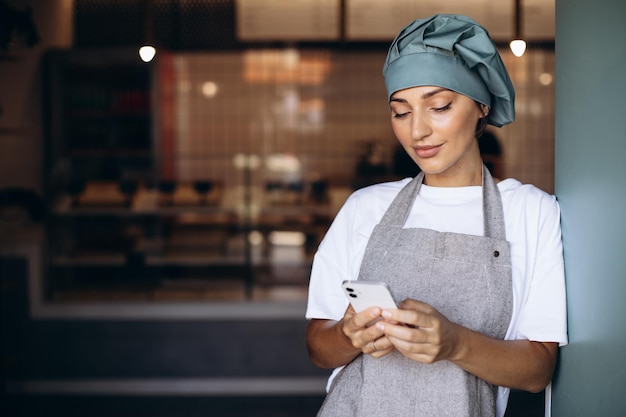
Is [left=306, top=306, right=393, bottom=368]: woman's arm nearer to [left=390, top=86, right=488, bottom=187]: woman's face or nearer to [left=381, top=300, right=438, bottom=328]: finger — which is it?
[left=381, top=300, right=438, bottom=328]: finger

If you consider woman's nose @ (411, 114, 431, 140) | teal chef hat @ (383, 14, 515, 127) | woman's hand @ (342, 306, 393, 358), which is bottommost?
woman's hand @ (342, 306, 393, 358)

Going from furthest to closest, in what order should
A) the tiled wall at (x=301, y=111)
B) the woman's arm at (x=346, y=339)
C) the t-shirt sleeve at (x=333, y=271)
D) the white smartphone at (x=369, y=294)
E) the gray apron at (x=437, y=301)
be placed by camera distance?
the tiled wall at (x=301, y=111)
the t-shirt sleeve at (x=333, y=271)
the gray apron at (x=437, y=301)
the woman's arm at (x=346, y=339)
the white smartphone at (x=369, y=294)

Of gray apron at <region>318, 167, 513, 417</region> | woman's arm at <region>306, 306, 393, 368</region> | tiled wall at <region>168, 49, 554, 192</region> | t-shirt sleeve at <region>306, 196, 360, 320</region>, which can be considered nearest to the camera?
woman's arm at <region>306, 306, 393, 368</region>

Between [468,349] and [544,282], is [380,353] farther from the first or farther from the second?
[544,282]

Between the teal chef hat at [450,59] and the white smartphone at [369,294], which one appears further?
the teal chef hat at [450,59]

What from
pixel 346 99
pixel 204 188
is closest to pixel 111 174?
pixel 204 188

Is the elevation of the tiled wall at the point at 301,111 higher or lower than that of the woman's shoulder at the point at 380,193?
higher

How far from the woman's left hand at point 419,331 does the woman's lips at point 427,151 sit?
12.3 inches

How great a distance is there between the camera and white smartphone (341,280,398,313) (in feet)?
3.64

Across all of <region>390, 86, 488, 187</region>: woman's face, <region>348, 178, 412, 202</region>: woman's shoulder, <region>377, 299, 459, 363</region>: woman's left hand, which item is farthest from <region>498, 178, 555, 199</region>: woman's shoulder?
<region>377, 299, 459, 363</region>: woman's left hand

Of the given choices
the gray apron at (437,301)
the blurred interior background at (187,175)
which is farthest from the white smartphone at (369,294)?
the blurred interior background at (187,175)

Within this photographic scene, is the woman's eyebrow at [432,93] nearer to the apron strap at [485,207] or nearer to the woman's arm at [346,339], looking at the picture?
the apron strap at [485,207]

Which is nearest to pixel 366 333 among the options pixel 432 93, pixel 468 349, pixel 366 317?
pixel 366 317

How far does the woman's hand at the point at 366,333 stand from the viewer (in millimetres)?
1199
